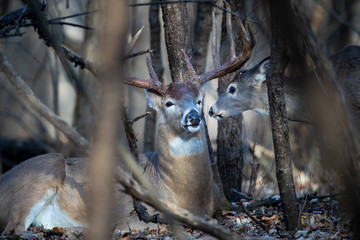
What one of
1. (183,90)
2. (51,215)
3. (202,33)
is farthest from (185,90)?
(202,33)

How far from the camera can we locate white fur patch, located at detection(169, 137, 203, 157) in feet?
19.7

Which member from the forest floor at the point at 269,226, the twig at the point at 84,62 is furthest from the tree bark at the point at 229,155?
the twig at the point at 84,62

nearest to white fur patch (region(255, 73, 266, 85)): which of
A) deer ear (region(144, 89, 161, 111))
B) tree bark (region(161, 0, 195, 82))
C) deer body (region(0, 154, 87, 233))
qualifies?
tree bark (region(161, 0, 195, 82))

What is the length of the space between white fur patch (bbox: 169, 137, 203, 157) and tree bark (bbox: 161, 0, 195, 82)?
100cm

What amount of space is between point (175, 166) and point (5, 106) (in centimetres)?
1251

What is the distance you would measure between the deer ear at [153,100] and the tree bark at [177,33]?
47 centimetres

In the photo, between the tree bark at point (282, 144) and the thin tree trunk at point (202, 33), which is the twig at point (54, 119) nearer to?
the tree bark at point (282, 144)

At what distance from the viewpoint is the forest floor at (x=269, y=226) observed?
482cm

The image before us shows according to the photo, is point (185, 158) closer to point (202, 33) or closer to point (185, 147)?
point (185, 147)

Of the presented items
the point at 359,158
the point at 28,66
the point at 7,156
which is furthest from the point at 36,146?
the point at 359,158

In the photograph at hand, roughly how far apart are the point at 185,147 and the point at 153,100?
3.08 ft

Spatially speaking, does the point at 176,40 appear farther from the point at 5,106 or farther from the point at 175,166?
the point at 5,106

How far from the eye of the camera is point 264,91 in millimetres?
9172

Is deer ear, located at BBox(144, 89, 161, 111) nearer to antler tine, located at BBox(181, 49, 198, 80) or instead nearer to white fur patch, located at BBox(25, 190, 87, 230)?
antler tine, located at BBox(181, 49, 198, 80)
